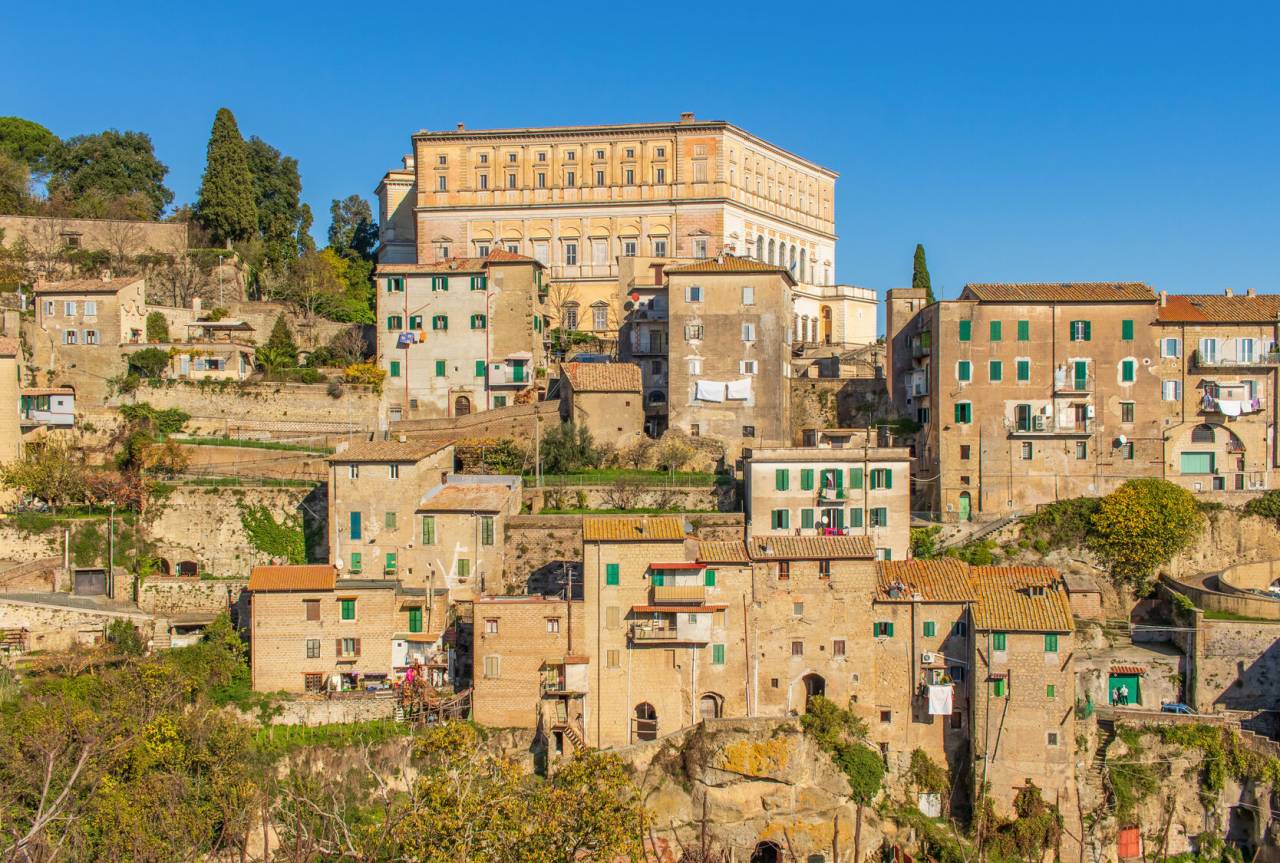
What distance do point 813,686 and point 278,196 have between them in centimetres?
5116

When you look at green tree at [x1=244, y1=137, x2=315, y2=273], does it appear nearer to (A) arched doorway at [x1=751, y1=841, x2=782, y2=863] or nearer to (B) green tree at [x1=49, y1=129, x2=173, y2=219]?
(B) green tree at [x1=49, y1=129, x2=173, y2=219]

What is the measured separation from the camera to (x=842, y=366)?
6191cm

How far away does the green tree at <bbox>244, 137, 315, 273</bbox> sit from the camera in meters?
76.5

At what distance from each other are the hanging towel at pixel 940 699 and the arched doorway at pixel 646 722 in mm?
8245

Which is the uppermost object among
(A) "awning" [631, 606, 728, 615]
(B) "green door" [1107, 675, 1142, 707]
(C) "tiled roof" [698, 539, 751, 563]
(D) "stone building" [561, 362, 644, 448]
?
(D) "stone building" [561, 362, 644, 448]

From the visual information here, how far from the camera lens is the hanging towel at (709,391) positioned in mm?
54469

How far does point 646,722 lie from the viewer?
133ft

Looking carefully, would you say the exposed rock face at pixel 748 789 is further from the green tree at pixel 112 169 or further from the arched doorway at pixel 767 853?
the green tree at pixel 112 169

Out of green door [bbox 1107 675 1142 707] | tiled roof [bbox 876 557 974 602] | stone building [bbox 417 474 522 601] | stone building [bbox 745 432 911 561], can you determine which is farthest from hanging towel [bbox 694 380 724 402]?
green door [bbox 1107 675 1142 707]

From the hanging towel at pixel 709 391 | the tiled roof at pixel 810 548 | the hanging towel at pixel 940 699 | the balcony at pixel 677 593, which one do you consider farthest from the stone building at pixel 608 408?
the hanging towel at pixel 940 699

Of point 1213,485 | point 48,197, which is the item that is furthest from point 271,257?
point 1213,485

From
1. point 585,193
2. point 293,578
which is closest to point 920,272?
point 585,193

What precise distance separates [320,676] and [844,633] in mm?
16097

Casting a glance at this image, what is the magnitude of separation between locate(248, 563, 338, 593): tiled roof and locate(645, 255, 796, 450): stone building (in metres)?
17.6
